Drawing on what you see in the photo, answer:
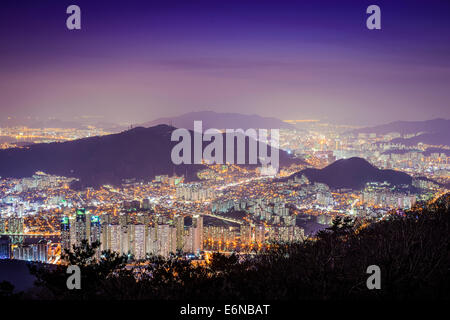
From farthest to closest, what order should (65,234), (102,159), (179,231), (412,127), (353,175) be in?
(412,127)
(102,159)
(353,175)
(179,231)
(65,234)

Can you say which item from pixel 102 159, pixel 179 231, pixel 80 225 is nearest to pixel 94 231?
pixel 80 225

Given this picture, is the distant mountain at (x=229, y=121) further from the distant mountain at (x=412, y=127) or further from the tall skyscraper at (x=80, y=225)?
the tall skyscraper at (x=80, y=225)

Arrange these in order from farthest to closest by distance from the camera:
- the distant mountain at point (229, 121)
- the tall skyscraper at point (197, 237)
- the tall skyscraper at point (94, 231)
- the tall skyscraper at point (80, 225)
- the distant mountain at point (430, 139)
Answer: the distant mountain at point (229, 121) < the distant mountain at point (430, 139) < the tall skyscraper at point (197, 237) < the tall skyscraper at point (80, 225) < the tall skyscraper at point (94, 231)

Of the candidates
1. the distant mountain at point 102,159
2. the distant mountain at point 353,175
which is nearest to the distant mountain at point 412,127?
the distant mountain at point 353,175

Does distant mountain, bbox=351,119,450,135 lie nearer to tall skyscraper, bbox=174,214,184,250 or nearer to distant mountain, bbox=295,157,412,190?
distant mountain, bbox=295,157,412,190

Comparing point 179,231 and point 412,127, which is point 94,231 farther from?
point 412,127
